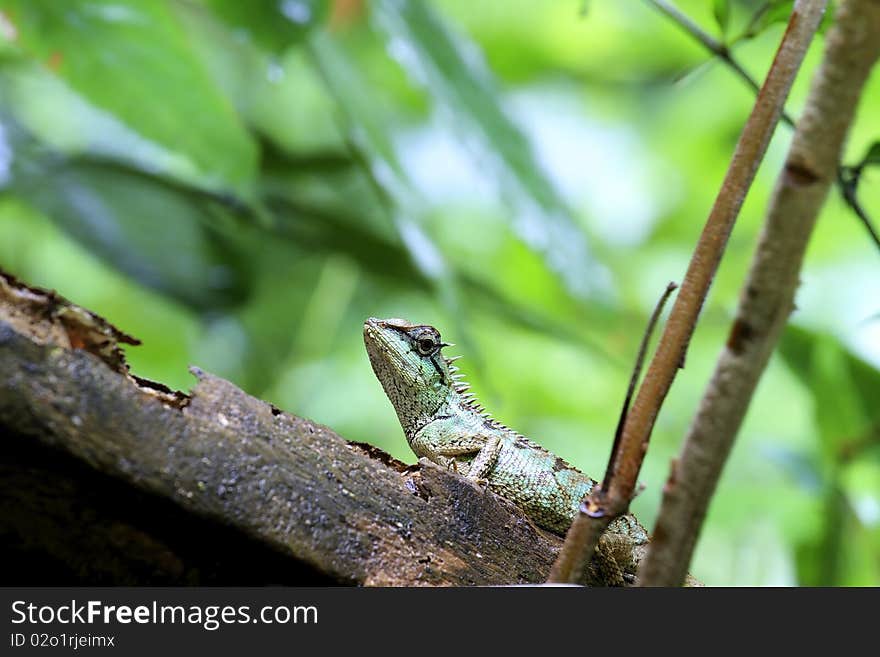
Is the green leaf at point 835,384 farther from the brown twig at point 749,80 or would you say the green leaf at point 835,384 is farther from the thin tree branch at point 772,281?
the thin tree branch at point 772,281

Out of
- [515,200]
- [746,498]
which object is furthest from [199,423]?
[746,498]

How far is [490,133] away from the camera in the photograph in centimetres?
280

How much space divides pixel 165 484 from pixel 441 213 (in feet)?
13.4

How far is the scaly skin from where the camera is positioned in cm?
206

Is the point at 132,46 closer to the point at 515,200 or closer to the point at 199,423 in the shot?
the point at 515,200

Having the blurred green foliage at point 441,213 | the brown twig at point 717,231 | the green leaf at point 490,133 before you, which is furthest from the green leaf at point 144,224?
the brown twig at point 717,231

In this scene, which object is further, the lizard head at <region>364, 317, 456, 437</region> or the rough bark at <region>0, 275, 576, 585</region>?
the lizard head at <region>364, 317, 456, 437</region>

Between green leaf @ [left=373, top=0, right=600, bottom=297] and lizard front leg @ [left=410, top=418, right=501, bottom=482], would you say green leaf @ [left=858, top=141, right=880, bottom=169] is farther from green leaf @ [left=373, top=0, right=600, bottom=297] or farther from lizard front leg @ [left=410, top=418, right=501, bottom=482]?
green leaf @ [left=373, top=0, right=600, bottom=297]

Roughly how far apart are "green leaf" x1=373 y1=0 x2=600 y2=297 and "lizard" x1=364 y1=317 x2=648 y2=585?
0.49 meters

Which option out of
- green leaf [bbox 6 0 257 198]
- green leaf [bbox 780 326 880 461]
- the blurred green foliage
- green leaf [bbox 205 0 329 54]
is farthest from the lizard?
green leaf [bbox 780 326 880 461]

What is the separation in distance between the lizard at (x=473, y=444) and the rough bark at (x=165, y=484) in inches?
19.9

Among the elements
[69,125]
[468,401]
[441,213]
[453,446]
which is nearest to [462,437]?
[453,446]

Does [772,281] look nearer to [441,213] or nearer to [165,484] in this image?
[165,484]

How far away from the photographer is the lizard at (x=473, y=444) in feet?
6.39
